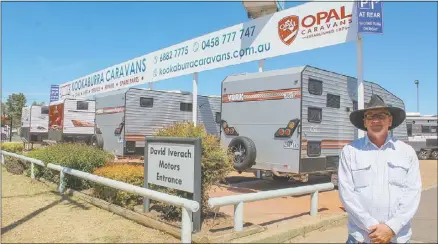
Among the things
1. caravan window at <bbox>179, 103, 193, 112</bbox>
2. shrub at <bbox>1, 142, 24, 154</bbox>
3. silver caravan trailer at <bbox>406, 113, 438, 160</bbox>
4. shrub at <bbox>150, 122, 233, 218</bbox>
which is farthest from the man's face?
silver caravan trailer at <bbox>406, 113, 438, 160</bbox>

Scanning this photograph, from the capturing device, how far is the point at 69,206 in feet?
23.3

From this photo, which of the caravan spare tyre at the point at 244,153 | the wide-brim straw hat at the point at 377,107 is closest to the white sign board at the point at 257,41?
the caravan spare tyre at the point at 244,153

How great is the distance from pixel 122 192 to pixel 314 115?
14.1 ft

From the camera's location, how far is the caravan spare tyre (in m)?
8.95

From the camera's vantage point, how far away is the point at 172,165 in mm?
5484

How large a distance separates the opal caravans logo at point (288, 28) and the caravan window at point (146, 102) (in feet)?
18.4

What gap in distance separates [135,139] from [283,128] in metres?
7.27

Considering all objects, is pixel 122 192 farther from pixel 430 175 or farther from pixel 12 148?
pixel 12 148

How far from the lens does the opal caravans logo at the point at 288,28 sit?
34.5 feet

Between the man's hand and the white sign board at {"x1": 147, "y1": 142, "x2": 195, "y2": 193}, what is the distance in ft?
8.56

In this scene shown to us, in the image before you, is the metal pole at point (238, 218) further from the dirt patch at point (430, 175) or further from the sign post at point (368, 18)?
the sign post at point (368, 18)

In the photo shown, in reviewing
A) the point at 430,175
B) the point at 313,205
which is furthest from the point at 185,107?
the point at 430,175

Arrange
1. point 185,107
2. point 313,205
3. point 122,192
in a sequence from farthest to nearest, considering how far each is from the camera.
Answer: point 185,107, point 122,192, point 313,205

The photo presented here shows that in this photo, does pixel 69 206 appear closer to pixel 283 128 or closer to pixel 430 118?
pixel 283 128
